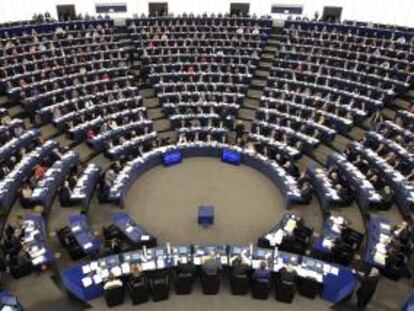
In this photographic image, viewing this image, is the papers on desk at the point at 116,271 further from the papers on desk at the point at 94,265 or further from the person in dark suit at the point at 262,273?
the person in dark suit at the point at 262,273

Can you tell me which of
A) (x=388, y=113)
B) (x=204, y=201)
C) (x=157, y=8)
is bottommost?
(x=204, y=201)

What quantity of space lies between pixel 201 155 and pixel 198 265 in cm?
1045

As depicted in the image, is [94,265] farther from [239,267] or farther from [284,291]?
[284,291]

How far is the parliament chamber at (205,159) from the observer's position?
16.8 meters

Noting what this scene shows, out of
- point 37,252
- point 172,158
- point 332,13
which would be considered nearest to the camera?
point 37,252

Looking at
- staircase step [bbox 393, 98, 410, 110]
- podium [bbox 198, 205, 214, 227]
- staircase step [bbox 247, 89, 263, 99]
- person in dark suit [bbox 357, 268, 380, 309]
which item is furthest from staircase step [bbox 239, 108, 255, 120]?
person in dark suit [bbox 357, 268, 380, 309]

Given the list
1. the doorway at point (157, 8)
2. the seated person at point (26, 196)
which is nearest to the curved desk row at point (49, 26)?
the doorway at point (157, 8)

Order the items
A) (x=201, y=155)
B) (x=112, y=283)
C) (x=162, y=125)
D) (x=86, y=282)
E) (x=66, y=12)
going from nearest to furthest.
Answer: (x=112, y=283)
(x=86, y=282)
(x=201, y=155)
(x=162, y=125)
(x=66, y=12)

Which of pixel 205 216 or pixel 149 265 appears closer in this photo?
pixel 149 265

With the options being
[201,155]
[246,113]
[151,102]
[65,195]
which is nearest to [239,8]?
[246,113]

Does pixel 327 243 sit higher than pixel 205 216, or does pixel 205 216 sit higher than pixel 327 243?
pixel 327 243

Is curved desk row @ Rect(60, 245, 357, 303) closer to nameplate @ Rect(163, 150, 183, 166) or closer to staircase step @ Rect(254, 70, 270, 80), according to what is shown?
nameplate @ Rect(163, 150, 183, 166)

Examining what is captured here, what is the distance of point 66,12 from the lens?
40.4 meters

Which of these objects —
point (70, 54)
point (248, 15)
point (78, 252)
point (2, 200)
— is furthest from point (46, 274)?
point (248, 15)
